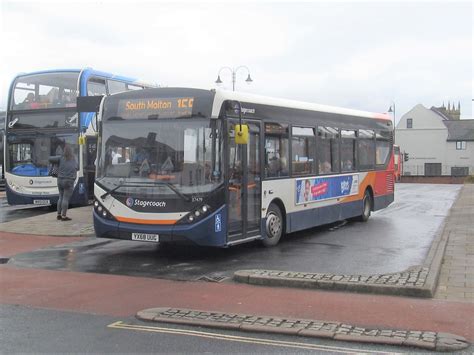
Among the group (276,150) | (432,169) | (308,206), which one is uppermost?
(276,150)

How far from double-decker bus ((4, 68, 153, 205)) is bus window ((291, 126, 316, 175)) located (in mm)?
7774

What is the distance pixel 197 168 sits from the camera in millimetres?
9406

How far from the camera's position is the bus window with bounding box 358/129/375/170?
15344mm

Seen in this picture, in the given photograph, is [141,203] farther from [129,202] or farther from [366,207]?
[366,207]

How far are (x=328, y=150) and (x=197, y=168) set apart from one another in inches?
194

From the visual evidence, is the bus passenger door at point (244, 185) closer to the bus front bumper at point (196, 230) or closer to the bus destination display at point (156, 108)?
the bus front bumper at point (196, 230)

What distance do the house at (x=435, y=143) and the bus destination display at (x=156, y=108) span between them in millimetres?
69509

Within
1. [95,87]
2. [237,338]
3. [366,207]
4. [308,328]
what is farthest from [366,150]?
[237,338]

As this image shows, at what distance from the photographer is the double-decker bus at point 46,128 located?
1761 cm

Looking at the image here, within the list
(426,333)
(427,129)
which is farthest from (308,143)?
(427,129)

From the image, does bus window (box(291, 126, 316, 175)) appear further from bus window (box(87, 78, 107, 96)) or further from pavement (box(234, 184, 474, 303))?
bus window (box(87, 78, 107, 96))

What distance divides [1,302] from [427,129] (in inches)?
2949

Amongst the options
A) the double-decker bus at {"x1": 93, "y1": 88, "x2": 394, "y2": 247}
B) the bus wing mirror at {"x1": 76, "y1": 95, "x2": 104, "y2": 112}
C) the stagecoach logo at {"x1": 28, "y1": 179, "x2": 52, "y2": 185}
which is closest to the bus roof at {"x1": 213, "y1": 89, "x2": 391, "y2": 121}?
the double-decker bus at {"x1": 93, "y1": 88, "x2": 394, "y2": 247}

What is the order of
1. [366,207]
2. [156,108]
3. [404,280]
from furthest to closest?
[366,207]
[156,108]
[404,280]
